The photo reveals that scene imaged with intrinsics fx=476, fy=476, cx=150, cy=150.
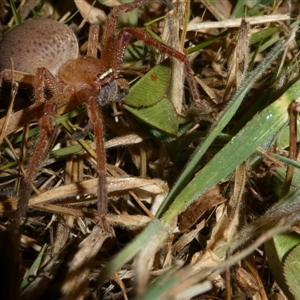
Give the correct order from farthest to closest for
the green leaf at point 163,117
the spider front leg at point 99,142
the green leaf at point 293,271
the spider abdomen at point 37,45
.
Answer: the spider abdomen at point 37,45, the green leaf at point 163,117, the spider front leg at point 99,142, the green leaf at point 293,271

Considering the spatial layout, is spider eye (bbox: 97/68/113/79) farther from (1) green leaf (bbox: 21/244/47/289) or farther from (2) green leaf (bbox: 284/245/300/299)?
(2) green leaf (bbox: 284/245/300/299)

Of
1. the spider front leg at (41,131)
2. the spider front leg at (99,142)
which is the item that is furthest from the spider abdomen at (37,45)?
the spider front leg at (99,142)

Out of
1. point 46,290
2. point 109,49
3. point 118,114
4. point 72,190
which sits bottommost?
point 46,290

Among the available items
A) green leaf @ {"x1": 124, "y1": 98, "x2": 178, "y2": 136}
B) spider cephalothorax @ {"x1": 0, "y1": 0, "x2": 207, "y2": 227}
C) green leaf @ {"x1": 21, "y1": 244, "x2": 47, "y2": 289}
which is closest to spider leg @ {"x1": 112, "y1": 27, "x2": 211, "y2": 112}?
spider cephalothorax @ {"x1": 0, "y1": 0, "x2": 207, "y2": 227}

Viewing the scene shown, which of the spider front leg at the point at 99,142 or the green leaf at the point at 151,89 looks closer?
the spider front leg at the point at 99,142

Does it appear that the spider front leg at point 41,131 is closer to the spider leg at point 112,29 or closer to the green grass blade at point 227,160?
the spider leg at point 112,29

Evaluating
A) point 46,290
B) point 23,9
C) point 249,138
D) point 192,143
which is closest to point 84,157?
point 192,143

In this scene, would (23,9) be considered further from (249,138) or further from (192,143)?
(249,138)

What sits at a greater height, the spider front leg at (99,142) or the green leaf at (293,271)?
the spider front leg at (99,142)
